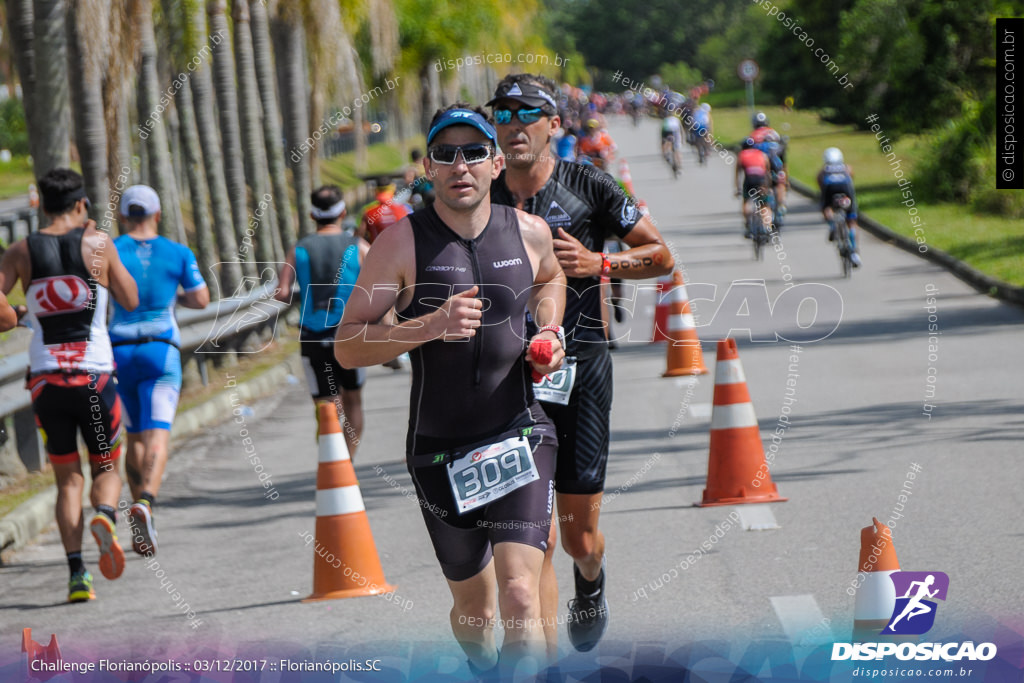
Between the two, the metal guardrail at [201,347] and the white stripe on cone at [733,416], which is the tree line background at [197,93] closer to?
the metal guardrail at [201,347]

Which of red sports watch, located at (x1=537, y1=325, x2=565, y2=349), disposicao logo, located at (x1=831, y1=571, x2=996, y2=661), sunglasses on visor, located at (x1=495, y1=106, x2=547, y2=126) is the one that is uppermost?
sunglasses on visor, located at (x1=495, y1=106, x2=547, y2=126)

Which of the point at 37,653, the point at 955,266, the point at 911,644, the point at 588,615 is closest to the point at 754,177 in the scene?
the point at 955,266

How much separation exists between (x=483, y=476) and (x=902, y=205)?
26971 millimetres

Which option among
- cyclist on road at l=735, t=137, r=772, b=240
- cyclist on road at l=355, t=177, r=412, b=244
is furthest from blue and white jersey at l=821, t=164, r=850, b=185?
cyclist on road at l=355, t=177, r=412, b=244

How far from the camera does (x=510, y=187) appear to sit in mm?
5996

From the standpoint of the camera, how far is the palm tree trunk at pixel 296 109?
21.8 metres

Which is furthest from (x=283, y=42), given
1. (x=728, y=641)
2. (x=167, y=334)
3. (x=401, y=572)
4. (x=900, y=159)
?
(x=900, y=159)

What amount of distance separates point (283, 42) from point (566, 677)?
724 inches

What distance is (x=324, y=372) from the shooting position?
10.5 metres

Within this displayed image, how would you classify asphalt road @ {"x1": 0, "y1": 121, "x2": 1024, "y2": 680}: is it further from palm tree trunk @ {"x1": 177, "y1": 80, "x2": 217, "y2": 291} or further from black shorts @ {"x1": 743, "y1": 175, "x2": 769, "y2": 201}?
black shorts @ {"x1": 743, "y1": 175, "x2": 769, "y2": 201}

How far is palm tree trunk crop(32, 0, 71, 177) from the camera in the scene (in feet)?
39.1

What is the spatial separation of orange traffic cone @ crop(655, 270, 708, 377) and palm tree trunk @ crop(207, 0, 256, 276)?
622cm

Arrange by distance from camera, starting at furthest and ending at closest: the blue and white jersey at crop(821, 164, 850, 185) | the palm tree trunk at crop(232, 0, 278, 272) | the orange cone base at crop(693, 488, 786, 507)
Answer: the blue and white jersey at crop(821, 164, 850, 185), the palm tree trunk at crop(232, 0, 278, 272), the orange cone base at crop(693, 488, 786, 507)

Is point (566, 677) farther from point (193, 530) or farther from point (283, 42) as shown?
point (283, 42)
